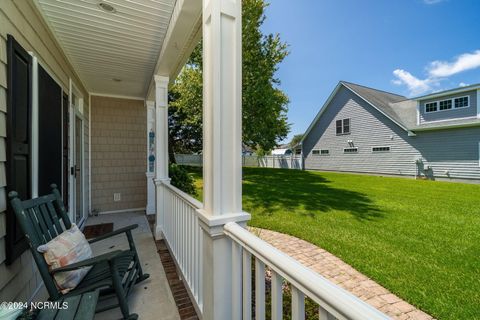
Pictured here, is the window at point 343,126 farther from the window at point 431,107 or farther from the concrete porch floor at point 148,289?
the concrete porch floor at point 148,289

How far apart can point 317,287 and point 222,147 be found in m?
0.82

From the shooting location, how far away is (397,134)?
11469 millimetres

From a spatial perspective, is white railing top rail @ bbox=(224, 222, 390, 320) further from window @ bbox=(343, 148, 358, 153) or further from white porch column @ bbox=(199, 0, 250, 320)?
window @ bbox=(343, 148, 358, 153)

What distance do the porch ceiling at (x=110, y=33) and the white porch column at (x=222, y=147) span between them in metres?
1.21

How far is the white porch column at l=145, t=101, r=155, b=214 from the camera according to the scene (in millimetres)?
5035

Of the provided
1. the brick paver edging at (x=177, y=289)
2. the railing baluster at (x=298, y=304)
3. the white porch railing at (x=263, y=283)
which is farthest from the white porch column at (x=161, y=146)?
the railing baluster at (x=298, y=304)

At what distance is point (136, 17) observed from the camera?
231 centimetres

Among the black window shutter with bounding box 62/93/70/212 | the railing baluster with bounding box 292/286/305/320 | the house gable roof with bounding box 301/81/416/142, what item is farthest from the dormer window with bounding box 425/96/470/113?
the black window shutter with bounding box 62/93/70/212

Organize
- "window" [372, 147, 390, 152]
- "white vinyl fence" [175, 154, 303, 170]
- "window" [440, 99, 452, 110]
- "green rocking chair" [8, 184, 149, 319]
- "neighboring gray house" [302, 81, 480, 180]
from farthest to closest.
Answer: "white vinyl fence" [175, 154, 303, 170] → "window" [372, 147, 390, 152] → "window" [440, 99, 452, 110] → "neighboring gray house" [302, 81, 480, 180] → "green rocking chair" [8, 184, 149, 319]

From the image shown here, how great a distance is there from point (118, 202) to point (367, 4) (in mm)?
8037

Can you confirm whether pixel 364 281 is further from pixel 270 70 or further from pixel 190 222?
pixel 270 70

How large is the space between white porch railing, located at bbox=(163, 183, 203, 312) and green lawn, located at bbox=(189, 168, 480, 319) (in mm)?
1937

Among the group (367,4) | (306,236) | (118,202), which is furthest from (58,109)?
(367,4)

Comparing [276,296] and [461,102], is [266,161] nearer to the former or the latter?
[461,102]
